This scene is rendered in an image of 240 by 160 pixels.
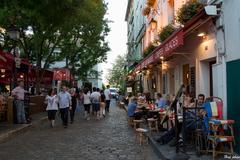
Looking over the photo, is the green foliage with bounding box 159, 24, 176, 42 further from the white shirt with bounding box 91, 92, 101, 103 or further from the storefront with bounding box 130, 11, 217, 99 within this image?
the white shirt with bounding box 91, 92, 101, 103

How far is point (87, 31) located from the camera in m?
35.9

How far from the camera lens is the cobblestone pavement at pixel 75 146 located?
10977mm

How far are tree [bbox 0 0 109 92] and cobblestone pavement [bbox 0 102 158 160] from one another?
3.76 metres

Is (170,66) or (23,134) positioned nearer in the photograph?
(23,134)

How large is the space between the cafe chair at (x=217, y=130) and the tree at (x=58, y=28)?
564 cm

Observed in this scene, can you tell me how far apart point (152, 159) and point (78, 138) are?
4.85m

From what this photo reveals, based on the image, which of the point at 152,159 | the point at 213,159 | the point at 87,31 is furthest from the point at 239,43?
the point at 87,31

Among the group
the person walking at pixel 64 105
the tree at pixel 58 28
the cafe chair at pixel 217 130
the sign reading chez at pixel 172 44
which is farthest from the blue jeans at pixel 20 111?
the cafe chair at pixel 217 130

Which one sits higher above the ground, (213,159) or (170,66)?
(170,66)

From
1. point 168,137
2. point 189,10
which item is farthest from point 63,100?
point 168,137

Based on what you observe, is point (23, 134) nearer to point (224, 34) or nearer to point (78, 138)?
point (78, 138)

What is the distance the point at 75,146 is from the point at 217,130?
15.4 ft

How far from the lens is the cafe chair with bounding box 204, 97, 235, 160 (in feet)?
30.4

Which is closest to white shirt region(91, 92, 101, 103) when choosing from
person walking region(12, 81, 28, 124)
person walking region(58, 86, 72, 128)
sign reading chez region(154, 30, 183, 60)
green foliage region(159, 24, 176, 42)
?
person walking region(58, 86, 72, 128)
